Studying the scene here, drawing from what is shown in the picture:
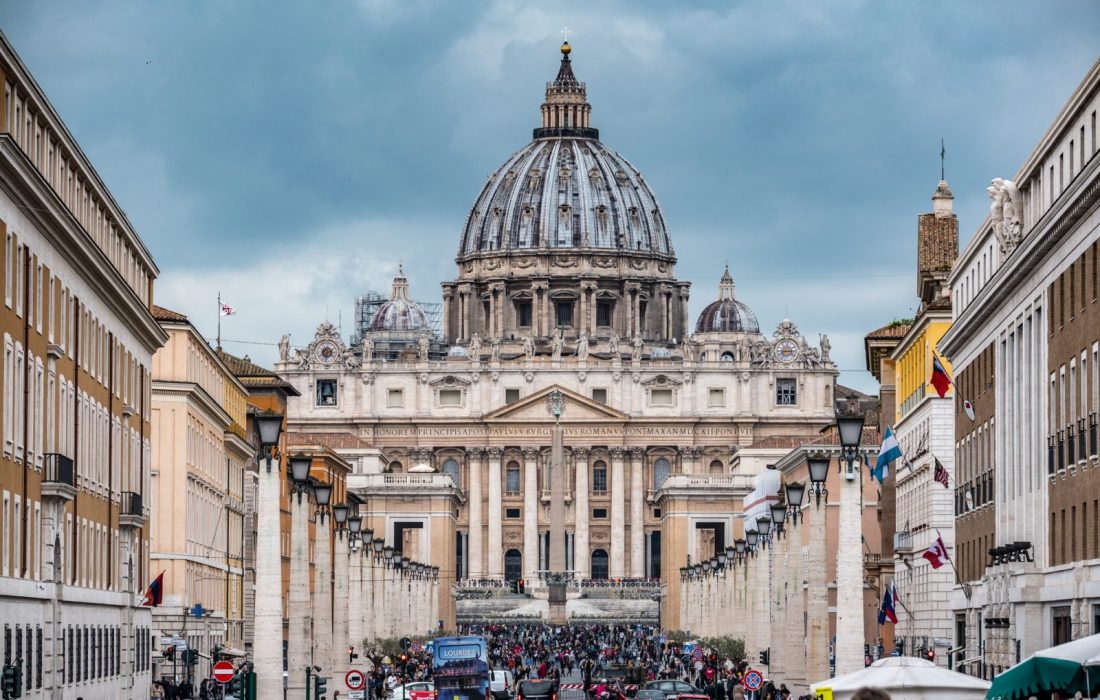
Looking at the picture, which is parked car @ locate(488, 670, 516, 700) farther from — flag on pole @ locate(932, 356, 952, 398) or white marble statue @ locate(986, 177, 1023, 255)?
white marble statue @ locate(986, 177, 1023, 255)

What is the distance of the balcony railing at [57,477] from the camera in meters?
45.6

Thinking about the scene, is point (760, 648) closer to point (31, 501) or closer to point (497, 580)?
point (31, 501)

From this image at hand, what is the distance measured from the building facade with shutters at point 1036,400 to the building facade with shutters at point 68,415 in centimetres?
1575

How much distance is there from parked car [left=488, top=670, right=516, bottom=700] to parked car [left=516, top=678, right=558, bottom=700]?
240 cm

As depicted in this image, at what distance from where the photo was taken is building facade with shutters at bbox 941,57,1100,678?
40562 mm

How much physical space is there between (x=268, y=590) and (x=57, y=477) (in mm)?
7316

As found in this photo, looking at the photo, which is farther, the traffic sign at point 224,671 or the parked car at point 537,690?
the parked car at point 537,690

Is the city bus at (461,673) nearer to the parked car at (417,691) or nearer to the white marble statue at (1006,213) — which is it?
the parked car at (417,691)

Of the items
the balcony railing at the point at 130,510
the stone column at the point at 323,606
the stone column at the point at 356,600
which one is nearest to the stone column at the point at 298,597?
the stone column at the point at 323,606

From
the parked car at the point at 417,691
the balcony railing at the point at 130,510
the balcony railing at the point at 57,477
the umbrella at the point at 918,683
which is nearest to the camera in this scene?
the umbrella at the point at 918,683

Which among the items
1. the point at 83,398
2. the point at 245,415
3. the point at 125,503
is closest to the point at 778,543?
the point at 125,503

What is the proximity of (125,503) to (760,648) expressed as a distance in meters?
23.5

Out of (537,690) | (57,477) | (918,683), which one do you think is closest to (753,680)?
(57,477)

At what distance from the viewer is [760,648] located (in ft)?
248
